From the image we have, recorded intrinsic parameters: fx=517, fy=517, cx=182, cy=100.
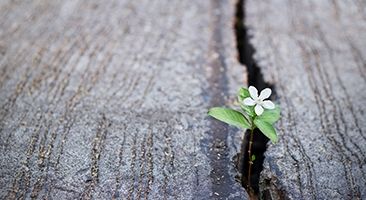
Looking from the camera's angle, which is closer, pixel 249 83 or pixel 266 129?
pixel 266 129

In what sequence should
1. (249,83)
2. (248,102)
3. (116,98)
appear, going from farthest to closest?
(249,83) → (116,98) → (248,102)

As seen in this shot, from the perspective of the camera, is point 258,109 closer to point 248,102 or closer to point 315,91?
point 248,102

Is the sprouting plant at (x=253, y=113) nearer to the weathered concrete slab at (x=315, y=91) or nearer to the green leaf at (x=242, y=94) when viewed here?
the green leaf at (x=242, y=94)

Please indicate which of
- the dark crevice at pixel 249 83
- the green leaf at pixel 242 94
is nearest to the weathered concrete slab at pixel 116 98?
the dark crevice at pixel 249 83

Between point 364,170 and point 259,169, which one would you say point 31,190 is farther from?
point 364,170

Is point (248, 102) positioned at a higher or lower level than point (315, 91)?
higher

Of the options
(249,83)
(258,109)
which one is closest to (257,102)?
(258,109)

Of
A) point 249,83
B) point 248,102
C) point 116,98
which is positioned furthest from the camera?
point 249,83
